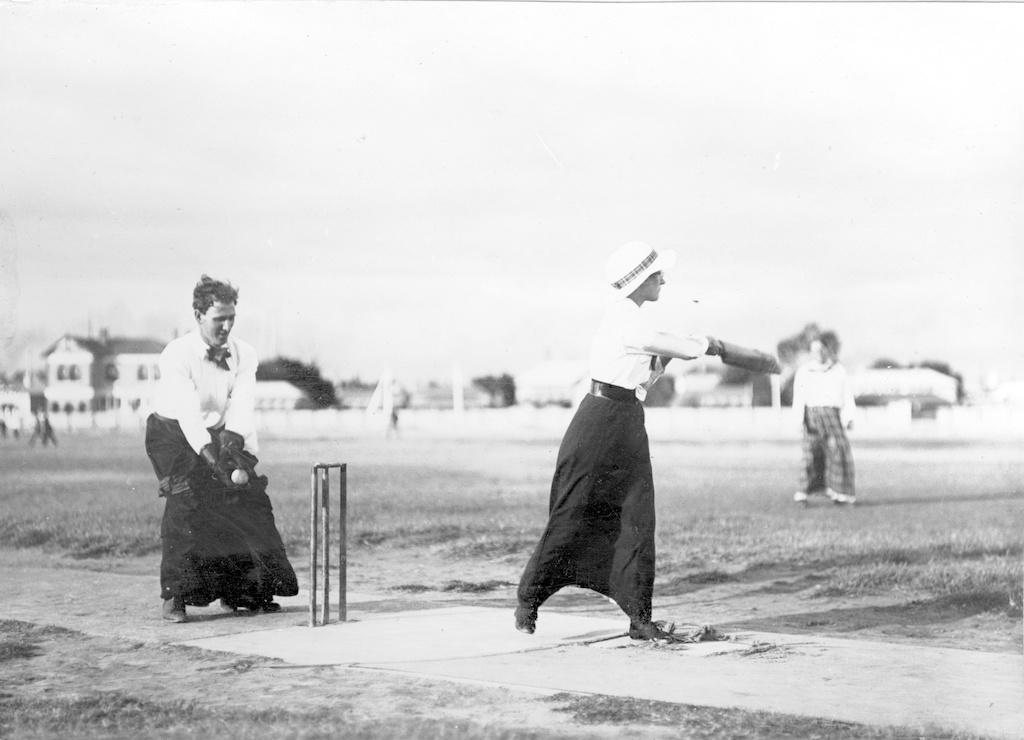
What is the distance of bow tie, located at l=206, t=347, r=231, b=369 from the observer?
6988 millimetres

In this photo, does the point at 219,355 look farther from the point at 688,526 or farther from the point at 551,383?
the point at 688,526

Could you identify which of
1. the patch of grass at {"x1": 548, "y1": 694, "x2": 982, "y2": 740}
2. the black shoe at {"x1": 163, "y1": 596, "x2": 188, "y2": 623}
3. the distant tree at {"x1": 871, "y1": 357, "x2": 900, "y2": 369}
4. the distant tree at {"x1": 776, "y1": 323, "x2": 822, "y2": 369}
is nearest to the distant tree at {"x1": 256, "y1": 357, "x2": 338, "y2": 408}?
the black shoe at {"x1": 163, "y1": 596, "x2": 188, "y2": 623}

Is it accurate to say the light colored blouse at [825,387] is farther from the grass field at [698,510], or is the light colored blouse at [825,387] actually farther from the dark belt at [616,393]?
the dark belt at [616,393]

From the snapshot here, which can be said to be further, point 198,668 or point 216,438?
point 216,438

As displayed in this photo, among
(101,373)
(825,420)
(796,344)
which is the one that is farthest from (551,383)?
(101,373)

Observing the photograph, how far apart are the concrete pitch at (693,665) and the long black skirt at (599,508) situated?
0.99ft

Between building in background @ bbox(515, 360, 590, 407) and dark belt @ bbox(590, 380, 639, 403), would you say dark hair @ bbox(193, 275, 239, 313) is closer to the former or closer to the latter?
building in background @ bbox(515, 360, 590, 407)

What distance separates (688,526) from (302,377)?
2675 millimetres

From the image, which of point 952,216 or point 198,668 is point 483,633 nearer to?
point 198,668

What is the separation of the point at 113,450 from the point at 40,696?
270 centimetres

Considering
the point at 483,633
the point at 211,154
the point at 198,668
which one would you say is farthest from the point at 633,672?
the point at 211,154

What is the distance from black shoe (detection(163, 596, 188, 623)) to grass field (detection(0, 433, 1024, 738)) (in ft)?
1.89

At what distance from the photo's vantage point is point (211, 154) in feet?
24.0

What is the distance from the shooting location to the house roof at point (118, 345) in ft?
23.7
